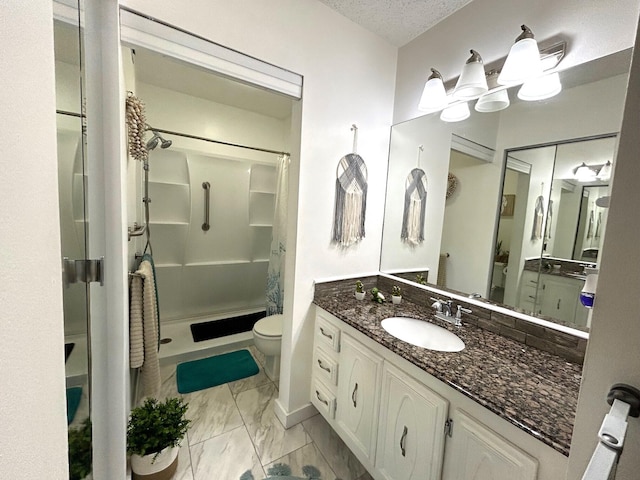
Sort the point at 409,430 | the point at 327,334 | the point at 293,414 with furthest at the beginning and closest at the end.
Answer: the point at 293,414 < the point at 327,334 < the point at 409,430

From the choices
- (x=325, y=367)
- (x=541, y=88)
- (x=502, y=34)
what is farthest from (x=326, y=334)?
(x=502, y=34)

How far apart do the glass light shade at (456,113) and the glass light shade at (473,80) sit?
11cm

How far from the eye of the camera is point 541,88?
45.9 inches

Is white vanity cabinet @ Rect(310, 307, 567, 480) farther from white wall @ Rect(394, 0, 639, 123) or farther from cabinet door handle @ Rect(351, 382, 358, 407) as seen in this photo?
white wall @ Rect(394, 0, 639, 123)

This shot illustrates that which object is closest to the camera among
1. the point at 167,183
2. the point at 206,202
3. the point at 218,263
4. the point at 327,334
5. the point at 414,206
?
the point at 327,334

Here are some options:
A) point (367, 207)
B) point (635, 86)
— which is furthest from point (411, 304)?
point (635, 86)

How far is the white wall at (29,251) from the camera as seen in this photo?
0.29 m

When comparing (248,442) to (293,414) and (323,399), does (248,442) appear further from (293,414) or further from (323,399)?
(323,399)

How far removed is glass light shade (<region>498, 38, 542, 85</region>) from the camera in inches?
43.2

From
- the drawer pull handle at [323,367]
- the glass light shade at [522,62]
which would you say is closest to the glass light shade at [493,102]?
the glass light shade at [522,62]

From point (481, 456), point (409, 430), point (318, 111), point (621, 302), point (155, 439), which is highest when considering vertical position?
point (318, 111)

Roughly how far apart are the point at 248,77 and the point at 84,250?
1054 millimetres

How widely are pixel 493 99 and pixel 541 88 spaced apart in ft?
0.62

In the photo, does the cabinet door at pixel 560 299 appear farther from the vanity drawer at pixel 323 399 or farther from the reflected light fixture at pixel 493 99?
the vanity drawer at pixel 323 399
